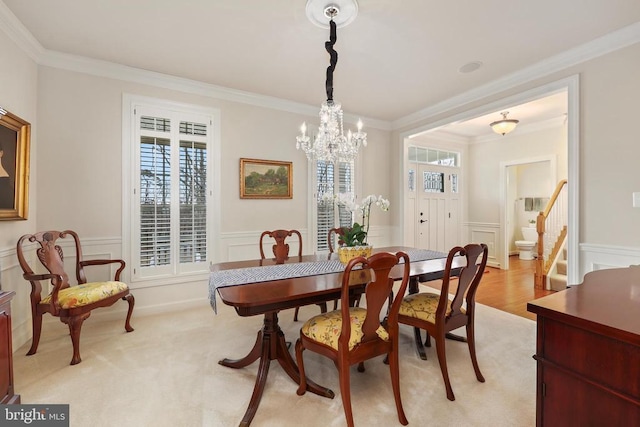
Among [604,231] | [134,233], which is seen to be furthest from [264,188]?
[604,231]

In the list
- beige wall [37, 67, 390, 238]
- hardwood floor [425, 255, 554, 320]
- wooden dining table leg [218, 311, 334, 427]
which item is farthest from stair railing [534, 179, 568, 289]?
beige wall [37, 67, 390, 238]

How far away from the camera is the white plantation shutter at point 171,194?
3297mm

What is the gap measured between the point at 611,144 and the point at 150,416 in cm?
410

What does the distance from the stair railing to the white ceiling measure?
8.12 ft

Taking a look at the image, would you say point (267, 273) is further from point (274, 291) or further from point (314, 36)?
point (314, 36)

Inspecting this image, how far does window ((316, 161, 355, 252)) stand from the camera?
442cm

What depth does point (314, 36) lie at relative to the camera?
2.54 m

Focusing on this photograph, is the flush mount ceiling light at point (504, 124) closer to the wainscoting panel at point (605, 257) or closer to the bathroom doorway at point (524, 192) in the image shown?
the wainscoting panel at point (605, 257)

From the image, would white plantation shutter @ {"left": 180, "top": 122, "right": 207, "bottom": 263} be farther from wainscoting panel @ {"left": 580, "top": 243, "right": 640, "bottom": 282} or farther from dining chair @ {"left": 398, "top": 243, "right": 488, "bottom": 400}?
wainscoting panel @ {"left": 580, "top": 243, "right": 640, "bottom": 282}

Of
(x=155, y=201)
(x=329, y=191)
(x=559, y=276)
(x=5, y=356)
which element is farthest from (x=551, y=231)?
(x=5, y=356)

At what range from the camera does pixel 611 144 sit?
261 centimetres

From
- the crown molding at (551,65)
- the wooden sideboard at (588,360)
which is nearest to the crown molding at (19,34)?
the wooden sideboard at (588,360)

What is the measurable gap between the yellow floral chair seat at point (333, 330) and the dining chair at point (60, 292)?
188 cm

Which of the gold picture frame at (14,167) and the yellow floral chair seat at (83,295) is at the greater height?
the gold picture frame at (14,167)
